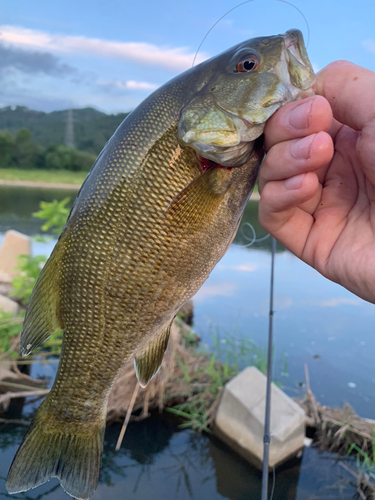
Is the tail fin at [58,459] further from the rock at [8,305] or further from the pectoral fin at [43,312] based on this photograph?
the rock at [8,305]

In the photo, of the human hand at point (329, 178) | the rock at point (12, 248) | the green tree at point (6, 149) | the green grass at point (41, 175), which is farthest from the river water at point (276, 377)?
the green tree at point (6, 149)

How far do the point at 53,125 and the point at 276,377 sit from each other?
35.5 m

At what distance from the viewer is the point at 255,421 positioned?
11.9 feet

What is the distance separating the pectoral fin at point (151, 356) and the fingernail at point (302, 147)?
93 cm

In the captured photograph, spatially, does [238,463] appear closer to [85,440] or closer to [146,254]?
[85,440]

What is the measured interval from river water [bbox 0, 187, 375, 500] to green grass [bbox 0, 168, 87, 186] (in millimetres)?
17170

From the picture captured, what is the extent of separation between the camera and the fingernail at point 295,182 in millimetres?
1340

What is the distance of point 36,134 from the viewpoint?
32.8 m

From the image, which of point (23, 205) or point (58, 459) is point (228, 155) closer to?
point (58, 459)

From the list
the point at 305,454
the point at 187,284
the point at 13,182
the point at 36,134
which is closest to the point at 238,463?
the point at 305,454

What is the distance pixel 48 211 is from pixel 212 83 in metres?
3.32

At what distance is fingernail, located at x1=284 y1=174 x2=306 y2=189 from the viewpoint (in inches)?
52.7

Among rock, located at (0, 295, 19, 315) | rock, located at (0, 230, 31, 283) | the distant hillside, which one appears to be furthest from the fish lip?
the distant hillside

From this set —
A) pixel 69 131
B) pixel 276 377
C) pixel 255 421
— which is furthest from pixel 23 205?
pixel 255 421
